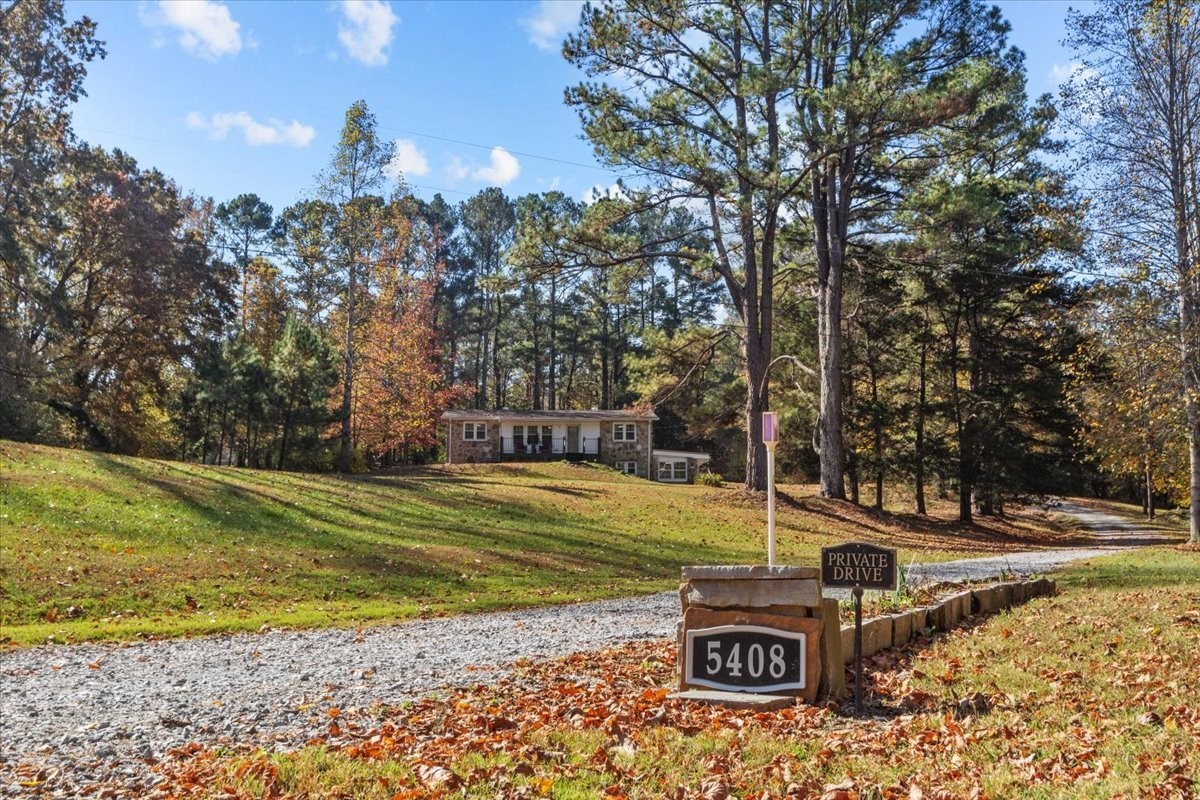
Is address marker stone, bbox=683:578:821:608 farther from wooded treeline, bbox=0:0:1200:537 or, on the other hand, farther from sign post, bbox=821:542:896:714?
wooded treeline, bbox=0:0:1200:537

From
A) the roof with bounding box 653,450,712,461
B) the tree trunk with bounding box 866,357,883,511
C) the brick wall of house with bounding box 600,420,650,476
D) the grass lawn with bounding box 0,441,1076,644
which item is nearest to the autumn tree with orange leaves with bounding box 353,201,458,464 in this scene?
the brick wall of house with bounding box 600,420,650,476

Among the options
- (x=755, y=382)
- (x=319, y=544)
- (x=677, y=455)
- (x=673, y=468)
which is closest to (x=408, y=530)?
(x=319, y=544)

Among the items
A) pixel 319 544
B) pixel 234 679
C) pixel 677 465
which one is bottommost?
pixel 234 679

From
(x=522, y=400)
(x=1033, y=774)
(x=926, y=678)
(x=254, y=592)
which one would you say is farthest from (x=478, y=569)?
(x=522, y=400)

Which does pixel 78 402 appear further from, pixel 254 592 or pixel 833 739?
pixel 833 739

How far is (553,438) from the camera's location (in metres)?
46.2

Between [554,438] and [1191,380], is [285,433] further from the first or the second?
[1191,380]

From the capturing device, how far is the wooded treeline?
1755 cm

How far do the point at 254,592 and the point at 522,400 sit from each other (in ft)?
169

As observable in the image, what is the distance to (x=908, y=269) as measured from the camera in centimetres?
2739

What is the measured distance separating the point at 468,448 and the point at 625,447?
817 centimetres

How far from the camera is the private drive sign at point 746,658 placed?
5.38 meters

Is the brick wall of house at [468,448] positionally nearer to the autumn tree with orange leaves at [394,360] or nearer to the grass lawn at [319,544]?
the autumn tree with orange leaves at [394,360]

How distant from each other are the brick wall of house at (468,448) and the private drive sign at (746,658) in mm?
39563
